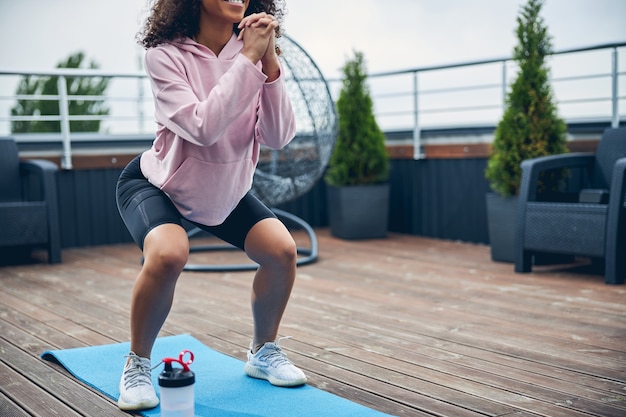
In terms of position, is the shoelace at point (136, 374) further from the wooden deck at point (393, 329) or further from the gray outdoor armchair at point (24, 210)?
the gray outdoor armchair at point (24, 210)

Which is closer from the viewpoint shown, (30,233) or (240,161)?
(240,161)

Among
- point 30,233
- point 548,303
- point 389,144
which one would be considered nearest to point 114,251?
point 30,233

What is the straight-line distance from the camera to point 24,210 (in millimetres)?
4527

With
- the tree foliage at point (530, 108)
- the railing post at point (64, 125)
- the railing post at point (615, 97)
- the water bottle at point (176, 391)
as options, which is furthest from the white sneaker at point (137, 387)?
the railing post at point (64, 125)

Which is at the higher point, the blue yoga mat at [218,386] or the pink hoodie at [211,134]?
the pink hoodie at [211,134]

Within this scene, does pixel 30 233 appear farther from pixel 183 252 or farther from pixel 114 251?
pixel 183 252

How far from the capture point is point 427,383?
2.13 m

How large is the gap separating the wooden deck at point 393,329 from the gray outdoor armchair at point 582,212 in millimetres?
146

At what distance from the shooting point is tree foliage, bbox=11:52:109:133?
17.2 metres

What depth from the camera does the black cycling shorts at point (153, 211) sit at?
1.96m

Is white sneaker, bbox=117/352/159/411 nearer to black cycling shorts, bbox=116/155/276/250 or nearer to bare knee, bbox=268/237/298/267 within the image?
black cycling shorts, bbox=116/155/276/250

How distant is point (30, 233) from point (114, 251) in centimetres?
78

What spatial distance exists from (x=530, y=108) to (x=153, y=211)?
294 centimetres

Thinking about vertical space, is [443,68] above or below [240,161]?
above
